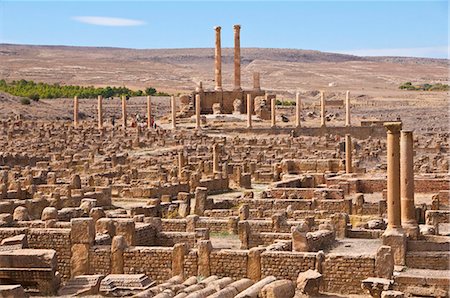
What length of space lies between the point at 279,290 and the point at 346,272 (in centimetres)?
190

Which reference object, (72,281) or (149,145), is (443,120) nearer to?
(149,145)

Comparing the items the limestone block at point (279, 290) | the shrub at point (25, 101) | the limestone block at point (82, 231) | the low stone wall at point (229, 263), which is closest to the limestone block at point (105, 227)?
the limestone block at point (82, 231)

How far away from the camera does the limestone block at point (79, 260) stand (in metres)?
17.2

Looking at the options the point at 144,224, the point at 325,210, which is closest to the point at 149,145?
the point at 325,210

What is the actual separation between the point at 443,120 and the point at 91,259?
192ft

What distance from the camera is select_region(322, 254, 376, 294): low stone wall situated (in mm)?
15836

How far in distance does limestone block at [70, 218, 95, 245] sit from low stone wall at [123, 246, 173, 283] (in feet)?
2.75

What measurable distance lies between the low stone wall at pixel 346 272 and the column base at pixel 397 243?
1.80 metres

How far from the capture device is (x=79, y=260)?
17.3 m

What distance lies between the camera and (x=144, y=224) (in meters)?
19.2

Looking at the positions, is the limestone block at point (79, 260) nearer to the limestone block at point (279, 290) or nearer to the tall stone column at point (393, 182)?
the limestone block at point (279, 290)

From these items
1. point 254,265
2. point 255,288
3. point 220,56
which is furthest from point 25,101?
point 255,288

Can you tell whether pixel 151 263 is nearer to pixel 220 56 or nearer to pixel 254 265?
pixel 254 265

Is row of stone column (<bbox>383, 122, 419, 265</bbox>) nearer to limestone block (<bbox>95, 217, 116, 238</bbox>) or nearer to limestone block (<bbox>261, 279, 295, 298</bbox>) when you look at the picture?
limestone block (<bbox>261, 279, 295, 298</bbox>)
